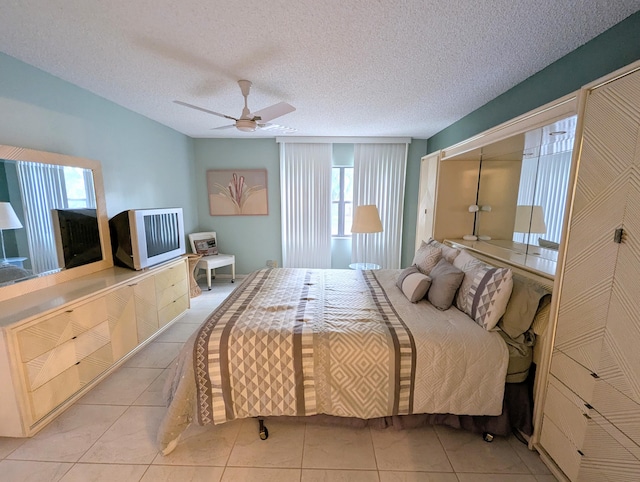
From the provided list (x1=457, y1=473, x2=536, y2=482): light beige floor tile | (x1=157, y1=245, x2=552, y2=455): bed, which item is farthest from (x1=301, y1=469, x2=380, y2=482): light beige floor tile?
(x1=457, y1=473, x2=536, y2=482): light beige floor tile

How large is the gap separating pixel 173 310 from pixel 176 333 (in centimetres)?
25

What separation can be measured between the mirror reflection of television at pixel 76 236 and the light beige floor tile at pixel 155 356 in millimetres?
953

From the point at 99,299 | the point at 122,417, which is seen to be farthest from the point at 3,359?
the point at 122,417

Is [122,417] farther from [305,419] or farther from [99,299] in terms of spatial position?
[305,419]

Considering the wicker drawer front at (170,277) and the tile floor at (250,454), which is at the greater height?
the wicker drawer front at (170,277)

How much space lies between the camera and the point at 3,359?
1.50 m

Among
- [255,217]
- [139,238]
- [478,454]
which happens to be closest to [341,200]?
[255,217]

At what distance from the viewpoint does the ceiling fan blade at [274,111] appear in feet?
7.36

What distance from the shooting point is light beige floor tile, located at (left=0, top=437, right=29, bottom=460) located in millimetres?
1551

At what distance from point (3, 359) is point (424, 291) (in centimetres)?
261

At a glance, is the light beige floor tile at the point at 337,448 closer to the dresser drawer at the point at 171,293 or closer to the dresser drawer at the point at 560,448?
the dresser drawer at the point at 560,448

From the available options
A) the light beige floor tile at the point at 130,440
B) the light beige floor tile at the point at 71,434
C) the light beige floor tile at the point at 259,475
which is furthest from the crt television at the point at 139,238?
the light beige floor tile at the point at 259,475

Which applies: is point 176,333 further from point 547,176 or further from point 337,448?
point 547,176

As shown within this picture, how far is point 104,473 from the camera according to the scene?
145cm
